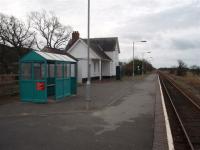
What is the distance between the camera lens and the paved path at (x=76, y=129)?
274 inches

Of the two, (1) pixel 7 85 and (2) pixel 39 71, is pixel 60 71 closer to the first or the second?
(2) pixel 39 71

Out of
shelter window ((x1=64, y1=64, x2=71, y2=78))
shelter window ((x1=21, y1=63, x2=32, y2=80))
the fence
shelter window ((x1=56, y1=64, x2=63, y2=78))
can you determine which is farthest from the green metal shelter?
the fence

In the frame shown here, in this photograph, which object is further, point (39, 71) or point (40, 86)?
point (39, 71)

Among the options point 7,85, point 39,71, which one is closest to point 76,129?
point 39,71

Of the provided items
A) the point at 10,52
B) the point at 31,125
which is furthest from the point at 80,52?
the point at 31,125

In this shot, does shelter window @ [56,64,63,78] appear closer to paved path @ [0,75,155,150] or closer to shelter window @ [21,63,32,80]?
shelter window @ [21,63,32,80]

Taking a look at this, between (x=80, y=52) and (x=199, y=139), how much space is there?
107ft

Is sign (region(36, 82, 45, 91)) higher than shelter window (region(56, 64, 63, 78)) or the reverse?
the reverse

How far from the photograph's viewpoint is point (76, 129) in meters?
8.64

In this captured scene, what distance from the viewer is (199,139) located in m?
8.56

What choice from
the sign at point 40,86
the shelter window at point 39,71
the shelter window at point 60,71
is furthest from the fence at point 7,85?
the shelter window at point 60,71

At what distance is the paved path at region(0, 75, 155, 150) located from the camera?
6961mm

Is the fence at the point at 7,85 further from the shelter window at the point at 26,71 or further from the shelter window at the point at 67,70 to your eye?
the shelter window at the point at 67,70

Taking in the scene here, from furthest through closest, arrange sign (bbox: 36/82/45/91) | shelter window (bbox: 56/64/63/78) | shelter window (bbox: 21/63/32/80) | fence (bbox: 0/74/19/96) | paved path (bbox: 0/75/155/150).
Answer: fence (bbox: 0/74/19/96), shelter window (bbox: 56/64/63/78), shelter window (bbox: 21/63/32/80), sign (bbox: 36/82/45/91), paved path (bbox: 0/75/155/150)
